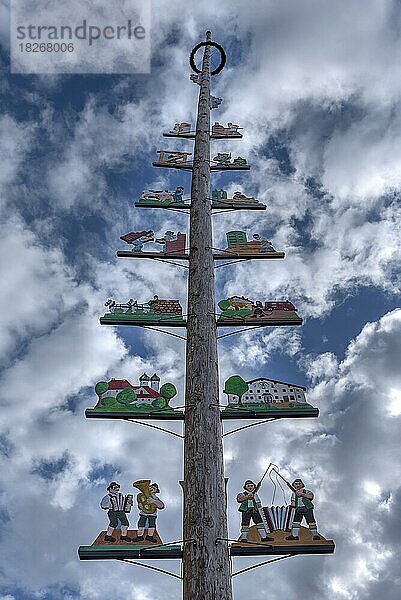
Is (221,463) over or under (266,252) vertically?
under

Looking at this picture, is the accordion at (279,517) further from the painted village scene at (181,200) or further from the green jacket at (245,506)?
the painted village scene at (181,200)

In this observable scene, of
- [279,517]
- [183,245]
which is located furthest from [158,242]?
[279,517]

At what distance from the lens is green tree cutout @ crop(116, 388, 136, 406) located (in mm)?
7207

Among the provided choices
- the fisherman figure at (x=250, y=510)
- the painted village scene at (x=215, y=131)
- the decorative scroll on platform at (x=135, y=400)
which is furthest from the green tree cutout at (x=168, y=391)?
the painted village scene at (x=215, y=131)

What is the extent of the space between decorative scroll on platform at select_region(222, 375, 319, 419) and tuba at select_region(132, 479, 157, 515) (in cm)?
116

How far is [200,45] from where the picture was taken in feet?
45.3

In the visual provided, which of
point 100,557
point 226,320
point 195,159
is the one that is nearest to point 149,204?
point 195,159

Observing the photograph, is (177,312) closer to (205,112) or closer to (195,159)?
(195,159)

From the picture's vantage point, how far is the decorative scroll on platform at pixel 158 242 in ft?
30.5

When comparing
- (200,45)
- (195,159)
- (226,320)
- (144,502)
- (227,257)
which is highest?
(200,45)

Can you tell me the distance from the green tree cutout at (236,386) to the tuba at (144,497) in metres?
1.40

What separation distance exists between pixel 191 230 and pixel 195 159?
7.40 ft

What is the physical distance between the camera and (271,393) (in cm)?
726

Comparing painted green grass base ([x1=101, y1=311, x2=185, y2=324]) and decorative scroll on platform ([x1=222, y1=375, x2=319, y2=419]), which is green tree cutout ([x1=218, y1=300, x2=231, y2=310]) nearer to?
painted green grass base ([x1=101, y1=311, x2=185, y2=324])
